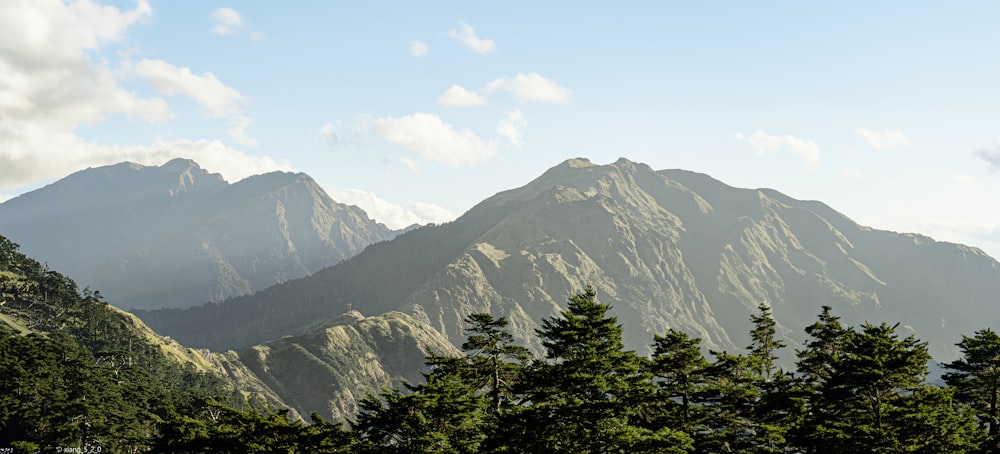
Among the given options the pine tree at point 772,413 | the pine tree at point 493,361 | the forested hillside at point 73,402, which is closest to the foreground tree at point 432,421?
the pine tree at point 493,361

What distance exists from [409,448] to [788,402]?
31777mm

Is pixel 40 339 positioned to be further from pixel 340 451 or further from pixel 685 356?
pixel 685 356

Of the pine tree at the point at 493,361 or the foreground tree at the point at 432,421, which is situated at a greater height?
the pine tree at the point at 493,361

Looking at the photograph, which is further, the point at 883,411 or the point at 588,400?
the point at 883,411

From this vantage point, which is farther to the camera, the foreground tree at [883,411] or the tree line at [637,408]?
the foreground tree at [883,411]

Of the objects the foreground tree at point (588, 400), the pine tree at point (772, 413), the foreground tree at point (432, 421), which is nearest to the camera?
the foreground tree at point (588, 400)

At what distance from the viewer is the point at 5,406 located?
3939 inches

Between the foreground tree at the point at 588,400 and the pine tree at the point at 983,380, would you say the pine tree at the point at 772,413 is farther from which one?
the pine tree at the point at 983,380

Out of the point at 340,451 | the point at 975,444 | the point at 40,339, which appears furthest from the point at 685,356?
the point at 40,339

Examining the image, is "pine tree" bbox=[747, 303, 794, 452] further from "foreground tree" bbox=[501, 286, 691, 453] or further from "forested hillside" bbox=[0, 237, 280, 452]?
"forested hillside" bbox=[0, 237, 280, 452]

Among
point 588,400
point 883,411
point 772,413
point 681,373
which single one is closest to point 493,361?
point 588,400

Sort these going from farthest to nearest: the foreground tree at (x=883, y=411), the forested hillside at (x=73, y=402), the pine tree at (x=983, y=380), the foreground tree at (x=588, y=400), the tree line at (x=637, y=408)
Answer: the forested hillside at (x=73, y=402) → the pine tree at (x=983, y=380) → the foreground tree at (x=883, y=411) → the tree line at (x=637, y=408) → the foreground tree at (x=588, y=400)

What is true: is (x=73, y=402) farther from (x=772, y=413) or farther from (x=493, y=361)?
(x=772, y=413)

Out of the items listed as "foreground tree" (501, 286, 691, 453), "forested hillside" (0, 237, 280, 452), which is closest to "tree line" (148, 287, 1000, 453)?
"foreground tree" (501, 286, 691, 453)
